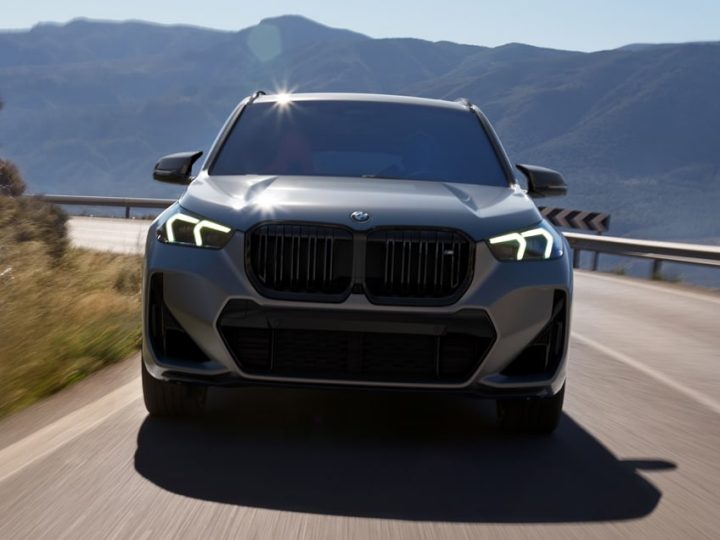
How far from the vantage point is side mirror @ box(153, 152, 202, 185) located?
6.26m

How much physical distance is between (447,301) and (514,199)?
3.13 ft

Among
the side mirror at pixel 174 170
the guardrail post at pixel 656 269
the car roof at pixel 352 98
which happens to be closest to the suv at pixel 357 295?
the side mirror at pixel 174 170

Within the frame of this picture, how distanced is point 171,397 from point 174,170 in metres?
1.48

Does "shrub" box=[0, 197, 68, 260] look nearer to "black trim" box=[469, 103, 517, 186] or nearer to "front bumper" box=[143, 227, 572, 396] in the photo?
"black trim" box=[469, 103, 517, 186]

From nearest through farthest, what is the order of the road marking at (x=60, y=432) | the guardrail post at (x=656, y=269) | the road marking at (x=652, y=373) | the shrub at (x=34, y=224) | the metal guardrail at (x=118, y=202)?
the road marking at (x=60, y=432)
the road marking at (x=652, y=373)
the shrub at (x=34, y=224)
the guardrail post at (x=656, y=269)
the metal guardrail at (x=118, y=202)

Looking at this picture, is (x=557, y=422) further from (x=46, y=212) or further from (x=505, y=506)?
(x=46, y=212)

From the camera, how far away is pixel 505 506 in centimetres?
420

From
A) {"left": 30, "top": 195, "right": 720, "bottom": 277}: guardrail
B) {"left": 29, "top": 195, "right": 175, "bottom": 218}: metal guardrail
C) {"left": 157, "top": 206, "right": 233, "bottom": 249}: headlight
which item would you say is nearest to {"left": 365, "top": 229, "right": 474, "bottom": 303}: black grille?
{"left": 157, "top": 206, "right": 233, "bottom": 249}: headlight

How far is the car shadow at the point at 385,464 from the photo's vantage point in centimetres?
418

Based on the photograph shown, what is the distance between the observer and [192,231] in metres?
4.98

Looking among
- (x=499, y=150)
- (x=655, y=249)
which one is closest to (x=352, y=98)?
(x=499, y=150)

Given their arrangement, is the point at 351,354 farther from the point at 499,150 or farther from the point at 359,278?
the point at 499,150

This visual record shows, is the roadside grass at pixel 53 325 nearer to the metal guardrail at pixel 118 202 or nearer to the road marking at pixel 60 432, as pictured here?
the road marking at pixel 60 432

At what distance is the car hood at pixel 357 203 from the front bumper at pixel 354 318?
0.17 m
